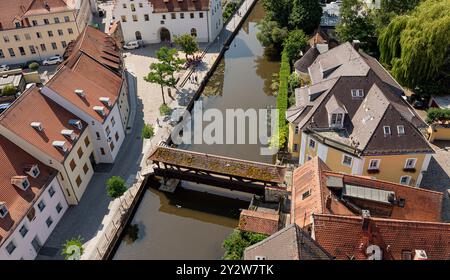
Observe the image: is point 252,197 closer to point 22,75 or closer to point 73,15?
point 22,75

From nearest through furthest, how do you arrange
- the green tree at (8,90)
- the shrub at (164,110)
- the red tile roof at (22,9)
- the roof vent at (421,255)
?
1. the roof vent at (421,255)
2. the shrub at (164,110)
3. the green tree at (8,90)
4. the red tile roof at (22,9)

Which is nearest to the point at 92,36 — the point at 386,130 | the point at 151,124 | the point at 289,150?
the point at 151,124

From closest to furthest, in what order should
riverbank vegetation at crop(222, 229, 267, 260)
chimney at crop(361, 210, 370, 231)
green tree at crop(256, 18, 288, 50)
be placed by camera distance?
1. chimney at crop(361, 210, 370, 231)
2. riverbank vegetation at crop(222, 229, 267, 260)
3. green tree at crop(256, 18, 288, 50)

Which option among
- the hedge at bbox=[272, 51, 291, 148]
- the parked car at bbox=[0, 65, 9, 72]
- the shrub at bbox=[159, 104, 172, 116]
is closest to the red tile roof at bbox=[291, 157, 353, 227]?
the hedge at bbox=[272, 51, 291, 148]

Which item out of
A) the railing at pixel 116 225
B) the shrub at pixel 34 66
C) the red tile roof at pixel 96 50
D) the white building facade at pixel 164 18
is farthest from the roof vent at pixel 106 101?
the white building facade at pixel 164 18

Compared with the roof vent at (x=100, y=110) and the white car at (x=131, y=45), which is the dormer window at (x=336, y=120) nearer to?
the roof vent at (x=100, y=110)

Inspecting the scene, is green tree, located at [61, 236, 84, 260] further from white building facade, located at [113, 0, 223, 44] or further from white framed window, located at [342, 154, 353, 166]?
white building facade, located at [113, 0, 223, 44]

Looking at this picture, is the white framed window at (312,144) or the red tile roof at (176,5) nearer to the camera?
the white framed window at (312,144)
